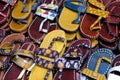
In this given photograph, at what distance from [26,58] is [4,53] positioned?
13 centimetres

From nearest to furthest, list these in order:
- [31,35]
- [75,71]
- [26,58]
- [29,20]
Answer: [75,71]
[26,58]
[31,35]
[29,20]

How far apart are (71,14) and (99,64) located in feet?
1.36

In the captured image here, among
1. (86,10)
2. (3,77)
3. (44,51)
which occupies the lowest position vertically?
(3,77)

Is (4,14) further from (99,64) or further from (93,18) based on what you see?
(99,64)

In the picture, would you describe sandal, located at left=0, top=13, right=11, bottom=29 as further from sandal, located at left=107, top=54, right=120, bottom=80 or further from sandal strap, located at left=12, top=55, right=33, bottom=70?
sandal, located at left=107, top=54, right=120, bottom=80

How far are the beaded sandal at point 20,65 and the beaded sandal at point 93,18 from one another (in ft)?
1.14

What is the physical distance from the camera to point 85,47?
1749 millimetres

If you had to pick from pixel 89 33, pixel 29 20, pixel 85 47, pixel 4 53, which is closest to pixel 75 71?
pixel 85 47

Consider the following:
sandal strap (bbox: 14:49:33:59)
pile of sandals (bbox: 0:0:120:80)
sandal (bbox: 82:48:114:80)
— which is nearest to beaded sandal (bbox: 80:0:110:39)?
pile of sandals (bbox: 0:0:120:80)

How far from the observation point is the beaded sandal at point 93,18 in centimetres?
183

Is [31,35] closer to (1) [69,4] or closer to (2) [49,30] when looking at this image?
(2) [49,30]

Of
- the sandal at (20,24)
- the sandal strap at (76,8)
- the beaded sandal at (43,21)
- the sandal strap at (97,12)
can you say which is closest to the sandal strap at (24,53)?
the beaded sandal at (43,21)

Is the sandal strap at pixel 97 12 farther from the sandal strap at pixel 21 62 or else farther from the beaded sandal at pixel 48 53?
the sandal strap at pixel 21 62

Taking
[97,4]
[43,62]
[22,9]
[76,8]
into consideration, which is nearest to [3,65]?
[43,62]
